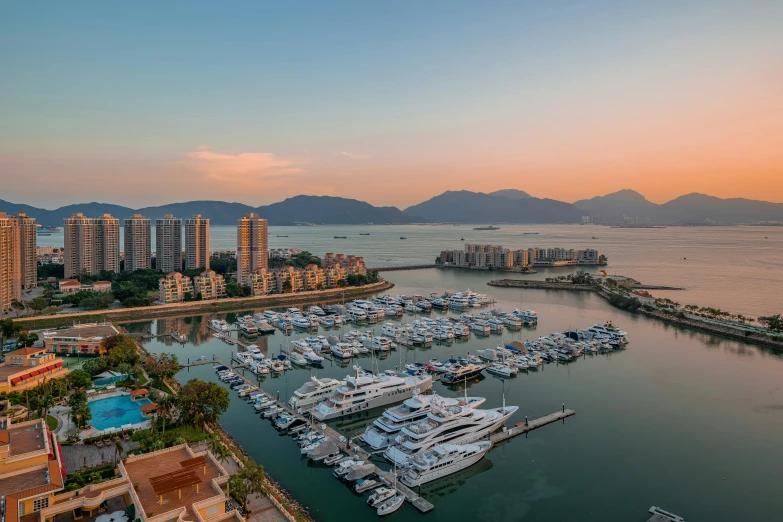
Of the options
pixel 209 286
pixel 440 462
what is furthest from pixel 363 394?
pixel 209 286

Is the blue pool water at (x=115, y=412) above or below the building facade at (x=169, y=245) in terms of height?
below

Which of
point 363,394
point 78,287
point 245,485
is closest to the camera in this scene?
point 245,485

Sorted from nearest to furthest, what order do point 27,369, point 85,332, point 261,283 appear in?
1. point 27,369
2. point 85,332
3. point 261,283

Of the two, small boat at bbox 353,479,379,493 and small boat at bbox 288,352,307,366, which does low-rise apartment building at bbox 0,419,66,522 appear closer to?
small boat at bbox 353,479,379,493

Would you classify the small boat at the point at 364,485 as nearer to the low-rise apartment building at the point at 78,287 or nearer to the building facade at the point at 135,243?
the low-rise apartment building at the point at 78,287

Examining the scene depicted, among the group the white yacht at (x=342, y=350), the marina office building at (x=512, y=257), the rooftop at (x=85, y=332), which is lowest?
the white yacht at (x=342, y=350)

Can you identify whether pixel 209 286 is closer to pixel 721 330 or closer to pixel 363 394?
pixel 363 394

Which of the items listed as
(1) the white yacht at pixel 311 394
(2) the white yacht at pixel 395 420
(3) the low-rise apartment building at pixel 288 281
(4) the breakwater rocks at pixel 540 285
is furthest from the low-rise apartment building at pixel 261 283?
(2) the white yacht at pixel 395 420
